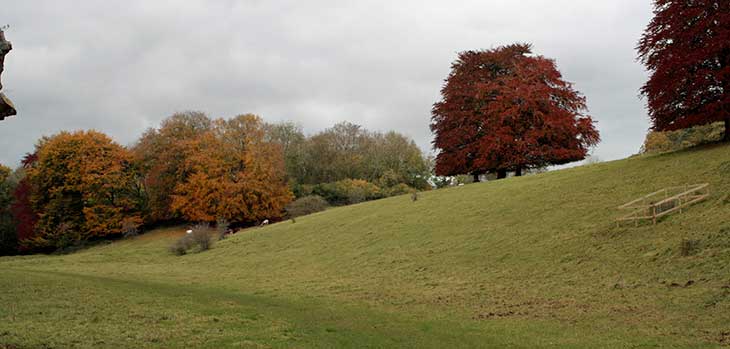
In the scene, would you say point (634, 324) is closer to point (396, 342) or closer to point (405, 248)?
point (396, 342)

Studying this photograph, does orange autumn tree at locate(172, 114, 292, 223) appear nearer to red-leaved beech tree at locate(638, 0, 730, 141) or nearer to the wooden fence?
red-leaved beech tree at locate(638, 0, 730, 141)

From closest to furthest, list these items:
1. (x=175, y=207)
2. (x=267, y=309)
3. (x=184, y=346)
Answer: (x=184, y=346), (x=267, y=309), (x=175, y=207)

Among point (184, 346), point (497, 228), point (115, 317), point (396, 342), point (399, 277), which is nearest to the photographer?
point (184, 346)

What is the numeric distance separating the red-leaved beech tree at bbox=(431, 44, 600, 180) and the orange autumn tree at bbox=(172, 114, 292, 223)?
20.1m

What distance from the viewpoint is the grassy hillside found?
11.0 m

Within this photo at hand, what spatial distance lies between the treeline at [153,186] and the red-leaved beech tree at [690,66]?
130 feet

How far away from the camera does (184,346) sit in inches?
376

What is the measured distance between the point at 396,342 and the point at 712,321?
6.74 metres

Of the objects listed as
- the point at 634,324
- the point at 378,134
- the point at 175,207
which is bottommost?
the point at 634,324

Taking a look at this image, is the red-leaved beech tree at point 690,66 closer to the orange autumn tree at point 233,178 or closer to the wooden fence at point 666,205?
the wooden fence at point 666,205

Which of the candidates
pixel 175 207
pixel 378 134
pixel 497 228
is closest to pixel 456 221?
pixel 497 228

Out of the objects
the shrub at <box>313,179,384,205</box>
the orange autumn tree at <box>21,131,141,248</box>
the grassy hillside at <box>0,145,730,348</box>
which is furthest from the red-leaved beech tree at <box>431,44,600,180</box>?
the orange autumn tree at <box>21,131,141,248</box>

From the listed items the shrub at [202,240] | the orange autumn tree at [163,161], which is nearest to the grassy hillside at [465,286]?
the shrub at [202,240]

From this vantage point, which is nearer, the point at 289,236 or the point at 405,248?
the point at 405,248
